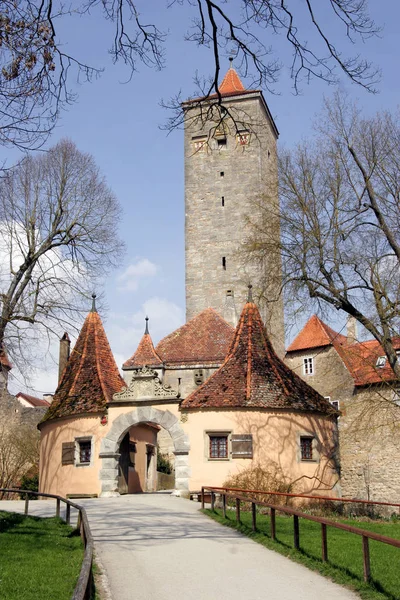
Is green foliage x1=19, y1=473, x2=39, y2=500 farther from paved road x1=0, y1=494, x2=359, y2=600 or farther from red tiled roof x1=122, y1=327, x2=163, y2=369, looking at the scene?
paved road x1=0, y1=494, x2=359, y2=600

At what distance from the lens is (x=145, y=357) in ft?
117

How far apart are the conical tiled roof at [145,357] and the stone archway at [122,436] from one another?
11.7 metres

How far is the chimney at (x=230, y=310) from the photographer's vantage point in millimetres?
40469

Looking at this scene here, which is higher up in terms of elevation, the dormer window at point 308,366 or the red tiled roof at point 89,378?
the dormer window at point 308,366

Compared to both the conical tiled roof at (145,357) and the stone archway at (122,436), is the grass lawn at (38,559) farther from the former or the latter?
the conical tiled roof at (145,357)

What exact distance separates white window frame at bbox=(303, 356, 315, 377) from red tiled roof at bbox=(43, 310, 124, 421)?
52.3 ft

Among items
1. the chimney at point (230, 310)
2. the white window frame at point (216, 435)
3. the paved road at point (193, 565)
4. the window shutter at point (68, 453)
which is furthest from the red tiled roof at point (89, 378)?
the chimney at point (230, 310)

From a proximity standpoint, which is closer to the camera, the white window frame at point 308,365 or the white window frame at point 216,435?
the white window frame at point 216,435

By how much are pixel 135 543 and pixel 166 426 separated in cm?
1099

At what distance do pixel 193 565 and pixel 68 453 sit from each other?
14735 mm

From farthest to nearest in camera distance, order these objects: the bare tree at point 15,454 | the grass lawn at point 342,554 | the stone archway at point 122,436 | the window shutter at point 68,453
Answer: the bare tree at point 15,454
the window shutter at point 68,453
the stone archway at point 122,436
the grass lawn at point 342,554

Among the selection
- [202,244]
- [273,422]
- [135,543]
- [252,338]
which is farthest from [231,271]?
[135,543]

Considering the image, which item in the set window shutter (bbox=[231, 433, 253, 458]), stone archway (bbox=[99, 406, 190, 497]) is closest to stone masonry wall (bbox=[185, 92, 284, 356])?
stone archway (bbox=[99, 406, 190, 497])

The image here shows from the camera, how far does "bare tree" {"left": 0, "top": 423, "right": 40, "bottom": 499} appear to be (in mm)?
28688
